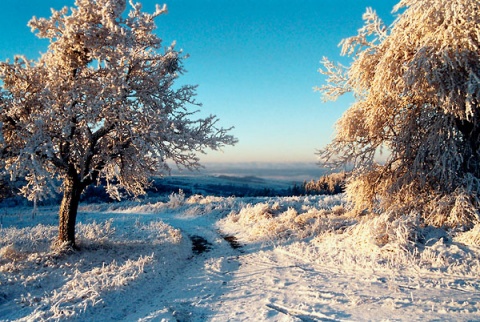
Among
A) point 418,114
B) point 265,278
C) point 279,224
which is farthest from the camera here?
point 279,224

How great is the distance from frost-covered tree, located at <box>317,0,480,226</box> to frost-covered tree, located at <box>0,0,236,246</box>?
5058 millimetres

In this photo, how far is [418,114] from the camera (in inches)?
460

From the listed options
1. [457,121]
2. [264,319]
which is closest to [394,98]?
[457,121]

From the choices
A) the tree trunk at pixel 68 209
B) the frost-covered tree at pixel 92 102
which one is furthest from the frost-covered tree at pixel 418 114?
the tree trunk at pixel 68 209

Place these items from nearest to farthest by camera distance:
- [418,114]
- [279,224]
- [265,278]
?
[265,278] < [418,114] < [279,224]

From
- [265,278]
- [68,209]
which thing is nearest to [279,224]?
[265,278]

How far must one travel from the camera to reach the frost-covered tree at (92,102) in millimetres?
10609

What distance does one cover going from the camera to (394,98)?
1159cm

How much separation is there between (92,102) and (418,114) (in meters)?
10.6

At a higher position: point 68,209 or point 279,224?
point 68,209

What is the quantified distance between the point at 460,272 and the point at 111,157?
1094cm

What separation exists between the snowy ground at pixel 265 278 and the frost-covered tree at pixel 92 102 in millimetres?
2653

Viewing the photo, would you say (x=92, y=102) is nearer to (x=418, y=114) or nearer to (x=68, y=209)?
(x=68, y=209)

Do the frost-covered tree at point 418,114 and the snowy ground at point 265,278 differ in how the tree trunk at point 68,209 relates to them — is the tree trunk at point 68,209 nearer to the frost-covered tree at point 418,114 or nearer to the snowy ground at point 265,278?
the snowy ground at point 265,278
